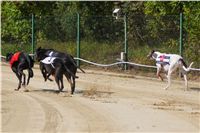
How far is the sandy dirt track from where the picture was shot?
11695mm

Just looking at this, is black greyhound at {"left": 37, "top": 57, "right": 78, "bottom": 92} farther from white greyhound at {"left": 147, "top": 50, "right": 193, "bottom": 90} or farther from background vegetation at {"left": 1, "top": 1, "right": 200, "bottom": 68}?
background vegetation at {"left": 1, "top": 1, "right": 200, "bottom": 68}

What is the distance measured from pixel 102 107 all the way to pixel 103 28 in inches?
476

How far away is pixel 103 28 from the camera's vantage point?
2622 cm

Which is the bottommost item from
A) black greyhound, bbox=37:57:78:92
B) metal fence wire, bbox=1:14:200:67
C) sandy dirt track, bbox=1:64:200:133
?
sandy dirt track, bbox=1:64:200:133

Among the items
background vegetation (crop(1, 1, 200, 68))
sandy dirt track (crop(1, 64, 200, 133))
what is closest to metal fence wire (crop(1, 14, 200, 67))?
background vegetation (crop(1, 1, 200, 68))

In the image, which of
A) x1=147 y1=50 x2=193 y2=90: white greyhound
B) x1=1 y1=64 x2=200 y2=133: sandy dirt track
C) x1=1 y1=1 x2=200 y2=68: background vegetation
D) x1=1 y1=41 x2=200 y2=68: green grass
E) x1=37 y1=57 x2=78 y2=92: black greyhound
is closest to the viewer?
x1=1 y1=64 x2=200 y2=133: sandy dirt track

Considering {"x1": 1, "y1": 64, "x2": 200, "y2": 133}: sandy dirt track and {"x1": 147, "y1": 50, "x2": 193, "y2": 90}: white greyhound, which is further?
{"x1": 147, "y1": 50, "x2": 193, "y2": 90}: white greyhound

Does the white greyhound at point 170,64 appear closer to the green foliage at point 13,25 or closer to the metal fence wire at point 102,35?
the metal fence wire at point 102,35

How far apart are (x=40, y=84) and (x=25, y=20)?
10.5 metres

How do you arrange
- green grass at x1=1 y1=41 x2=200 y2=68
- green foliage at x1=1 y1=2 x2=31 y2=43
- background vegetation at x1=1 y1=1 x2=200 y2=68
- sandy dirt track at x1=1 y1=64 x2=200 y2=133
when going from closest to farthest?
sandy dirt track at x1=1 y1=64 x2=200 y2=133 → background vegetation at x1=1 y1=1 x2=200 y2=68 → green grass at x1=1 y1=41 x2=200 y2=68 → green foliage at x1=1 y1=2 x2=31 y2=43

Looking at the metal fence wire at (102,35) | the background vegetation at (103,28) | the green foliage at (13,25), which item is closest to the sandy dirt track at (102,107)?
the metal fence wire at (102,35)

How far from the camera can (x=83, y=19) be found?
2709cm

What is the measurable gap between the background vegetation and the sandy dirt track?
2.81 metres

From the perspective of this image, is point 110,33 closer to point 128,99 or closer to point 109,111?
point 128,99
